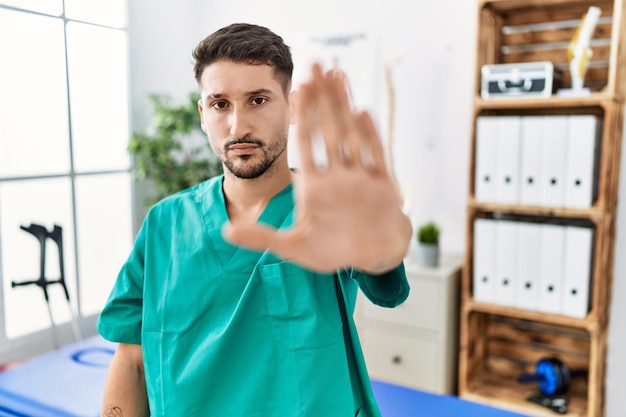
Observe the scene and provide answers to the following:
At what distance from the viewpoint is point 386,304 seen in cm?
80

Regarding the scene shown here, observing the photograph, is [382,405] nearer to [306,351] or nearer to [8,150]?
[306,351]

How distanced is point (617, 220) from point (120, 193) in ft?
8.08

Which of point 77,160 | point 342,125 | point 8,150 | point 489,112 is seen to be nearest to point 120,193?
point 77,160

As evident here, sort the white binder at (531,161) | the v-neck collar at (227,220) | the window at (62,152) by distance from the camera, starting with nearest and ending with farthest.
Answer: the v-neck collar at (227,220) → the white binder at (531,161) → the window at (62,152)

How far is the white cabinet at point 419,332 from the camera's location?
7.52 ft

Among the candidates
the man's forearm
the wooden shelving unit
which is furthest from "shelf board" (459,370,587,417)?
the man's forearm

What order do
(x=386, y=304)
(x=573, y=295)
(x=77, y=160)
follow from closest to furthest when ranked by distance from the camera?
(x=386, y=304), (x=573, y=295), (x=77, y=160)

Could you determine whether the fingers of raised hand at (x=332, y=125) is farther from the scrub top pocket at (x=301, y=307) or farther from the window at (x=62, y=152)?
the window at (x=62, y=152)

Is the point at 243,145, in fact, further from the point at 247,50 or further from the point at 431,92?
the point at 431,92

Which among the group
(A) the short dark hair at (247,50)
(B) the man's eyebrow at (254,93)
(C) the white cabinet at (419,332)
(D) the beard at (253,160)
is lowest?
(C) the white cabinet at (419,332)

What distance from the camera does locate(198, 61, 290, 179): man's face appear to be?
772 millimetres

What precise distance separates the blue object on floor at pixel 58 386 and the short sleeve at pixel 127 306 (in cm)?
54

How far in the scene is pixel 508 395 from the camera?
7.41 feet

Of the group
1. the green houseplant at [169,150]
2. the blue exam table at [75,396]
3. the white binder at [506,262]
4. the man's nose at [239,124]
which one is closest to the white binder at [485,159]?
the white binder at [506,262]
